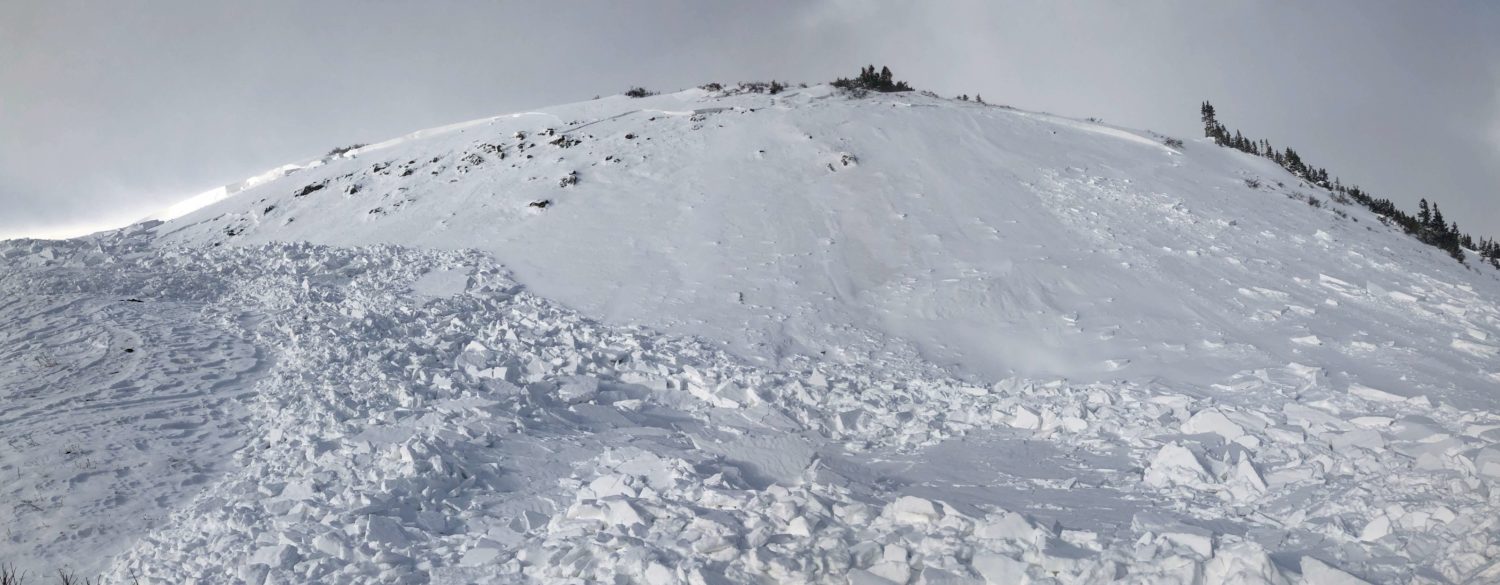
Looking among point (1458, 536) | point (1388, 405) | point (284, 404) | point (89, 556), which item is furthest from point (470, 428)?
point (1388, 405)

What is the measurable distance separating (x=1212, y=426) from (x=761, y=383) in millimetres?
5227

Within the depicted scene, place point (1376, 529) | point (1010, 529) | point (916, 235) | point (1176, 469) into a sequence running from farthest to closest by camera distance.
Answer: point (916, 235), point (1176, 469), point (1010, 529), point (1376, 529)

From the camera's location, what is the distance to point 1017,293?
44.8 ft

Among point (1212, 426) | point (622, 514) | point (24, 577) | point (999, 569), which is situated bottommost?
point (24, 577)

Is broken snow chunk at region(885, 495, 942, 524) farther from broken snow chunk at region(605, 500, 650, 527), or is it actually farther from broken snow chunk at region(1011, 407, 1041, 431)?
broken snow chunk at region(1011, 407, 1041, 431)

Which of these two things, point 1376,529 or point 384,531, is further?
point 384,531

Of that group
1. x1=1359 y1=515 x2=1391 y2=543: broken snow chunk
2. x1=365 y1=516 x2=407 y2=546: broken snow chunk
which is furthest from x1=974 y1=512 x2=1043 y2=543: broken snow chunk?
x1=365 y1=516 x2=407 y2=546: broken snow chunk

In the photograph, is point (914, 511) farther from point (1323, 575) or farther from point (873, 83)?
point (873, 83)

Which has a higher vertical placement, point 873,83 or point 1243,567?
point 873,83

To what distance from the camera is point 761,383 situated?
1033 cm

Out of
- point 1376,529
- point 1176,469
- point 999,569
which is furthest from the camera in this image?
point 1176,469

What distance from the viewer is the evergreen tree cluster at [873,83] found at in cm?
2741

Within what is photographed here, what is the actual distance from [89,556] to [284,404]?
282 cm

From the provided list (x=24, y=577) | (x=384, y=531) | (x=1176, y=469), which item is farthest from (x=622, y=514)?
(x=1176, y=469)
